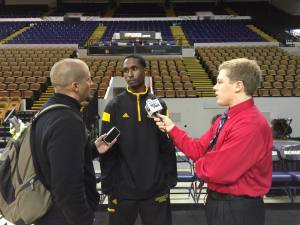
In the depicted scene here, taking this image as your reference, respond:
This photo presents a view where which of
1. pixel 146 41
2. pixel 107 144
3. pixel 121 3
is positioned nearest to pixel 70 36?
pixel 146 41

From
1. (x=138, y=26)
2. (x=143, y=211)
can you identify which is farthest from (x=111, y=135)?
(x=138, y=26)

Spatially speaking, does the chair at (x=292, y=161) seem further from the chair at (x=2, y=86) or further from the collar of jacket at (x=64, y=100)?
the chair at (x=2, y=86)

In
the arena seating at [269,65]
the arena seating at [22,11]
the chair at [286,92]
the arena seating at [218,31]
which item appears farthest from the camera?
the arena seating at [22,11]

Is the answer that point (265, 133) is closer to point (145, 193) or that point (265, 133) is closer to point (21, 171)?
point (145, 193)

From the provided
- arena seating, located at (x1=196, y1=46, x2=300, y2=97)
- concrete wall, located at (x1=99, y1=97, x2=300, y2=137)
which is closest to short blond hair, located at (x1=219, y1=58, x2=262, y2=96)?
concrete wall, located at (x1=99, y1=97, x2=300, y2=137)

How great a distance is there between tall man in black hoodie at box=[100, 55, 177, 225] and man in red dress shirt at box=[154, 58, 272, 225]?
21.7 inches

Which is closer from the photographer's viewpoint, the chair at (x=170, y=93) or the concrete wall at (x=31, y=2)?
the chair at (x=170, y=93)

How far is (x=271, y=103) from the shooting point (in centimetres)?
1063

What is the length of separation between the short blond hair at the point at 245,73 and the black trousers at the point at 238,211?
0.51 meters

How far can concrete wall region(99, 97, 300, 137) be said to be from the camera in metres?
10.5

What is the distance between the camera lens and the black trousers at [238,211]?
197 centimetres

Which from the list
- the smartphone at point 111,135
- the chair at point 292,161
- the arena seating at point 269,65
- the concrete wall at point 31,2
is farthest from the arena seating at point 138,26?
the smartphone at point 111,135

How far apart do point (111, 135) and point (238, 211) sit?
0.88 metres

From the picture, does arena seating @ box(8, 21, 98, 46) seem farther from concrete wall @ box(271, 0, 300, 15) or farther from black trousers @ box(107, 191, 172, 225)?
black trousers @ box(107, 191, 172, 225)
